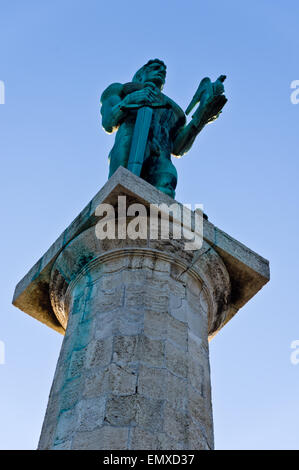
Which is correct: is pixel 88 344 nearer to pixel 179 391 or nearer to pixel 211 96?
pixel 179 391

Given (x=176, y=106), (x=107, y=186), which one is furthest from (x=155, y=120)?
(x=107, y=186)

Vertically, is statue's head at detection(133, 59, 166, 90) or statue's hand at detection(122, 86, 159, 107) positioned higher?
statue's head at detection(133, 59, 166, 90)

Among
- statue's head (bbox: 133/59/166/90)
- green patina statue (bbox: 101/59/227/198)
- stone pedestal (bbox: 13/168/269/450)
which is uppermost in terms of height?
statue's head (bbox: 133/59/166/90)

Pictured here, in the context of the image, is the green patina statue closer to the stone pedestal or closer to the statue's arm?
the statue's arm

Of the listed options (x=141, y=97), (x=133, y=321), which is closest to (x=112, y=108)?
(x=141, y=97)

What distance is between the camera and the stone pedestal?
4238mm

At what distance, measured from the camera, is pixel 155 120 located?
6992 mm

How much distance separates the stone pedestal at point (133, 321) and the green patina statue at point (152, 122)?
1.03 m

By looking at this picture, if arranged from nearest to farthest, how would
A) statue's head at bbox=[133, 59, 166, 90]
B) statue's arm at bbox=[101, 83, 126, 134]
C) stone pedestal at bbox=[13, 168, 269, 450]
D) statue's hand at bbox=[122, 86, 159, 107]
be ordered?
stone pedestal at bbox=[13, 168, 269, 450] < statue's hand at bbox=[122, 86, 159, 107] < statue's arm at bbox=[101, 83, 126, 134] < statue's head at bbox=[133, 59, 166, 90]

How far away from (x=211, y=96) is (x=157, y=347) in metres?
3.27

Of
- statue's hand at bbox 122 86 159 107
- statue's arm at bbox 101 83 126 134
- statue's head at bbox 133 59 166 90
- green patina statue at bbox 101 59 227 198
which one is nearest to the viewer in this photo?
green patina statue at bbox 101 59 227 198

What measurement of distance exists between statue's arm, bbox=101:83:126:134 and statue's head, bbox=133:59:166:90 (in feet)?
1.14

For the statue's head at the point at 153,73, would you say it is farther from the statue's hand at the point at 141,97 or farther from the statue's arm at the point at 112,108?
the statue's hand at the point at 141,97

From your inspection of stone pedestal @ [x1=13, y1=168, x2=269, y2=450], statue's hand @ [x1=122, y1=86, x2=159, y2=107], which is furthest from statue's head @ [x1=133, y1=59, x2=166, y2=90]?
stone pedestal @ [x1=13, y1=168, x2=269, y2=450]
